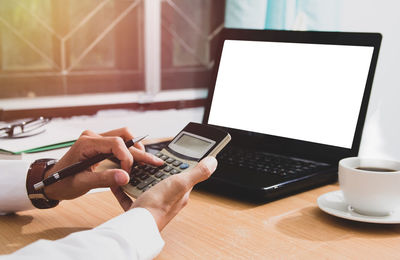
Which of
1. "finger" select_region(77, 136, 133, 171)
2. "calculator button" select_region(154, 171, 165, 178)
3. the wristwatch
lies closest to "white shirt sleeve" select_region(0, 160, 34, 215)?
the wristwatch

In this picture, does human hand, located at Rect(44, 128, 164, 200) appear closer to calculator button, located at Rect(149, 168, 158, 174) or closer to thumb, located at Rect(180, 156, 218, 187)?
calculator button, located at Rect(149, 168, 158, 174)

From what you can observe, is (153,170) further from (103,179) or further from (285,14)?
(285,14)

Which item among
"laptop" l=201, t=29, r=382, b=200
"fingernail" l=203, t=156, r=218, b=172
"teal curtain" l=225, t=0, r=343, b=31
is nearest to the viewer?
"fingernail" l=203, t=156, r=218, b=172

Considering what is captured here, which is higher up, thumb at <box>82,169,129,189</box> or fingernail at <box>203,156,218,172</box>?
fingernail at <box>203,156,218,172</box>

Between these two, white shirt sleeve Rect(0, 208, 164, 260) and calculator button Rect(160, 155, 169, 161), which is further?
calculator button Rect(160, 155, 169, 161)

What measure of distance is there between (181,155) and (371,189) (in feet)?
0.94

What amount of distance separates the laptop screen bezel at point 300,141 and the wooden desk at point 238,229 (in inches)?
5.7

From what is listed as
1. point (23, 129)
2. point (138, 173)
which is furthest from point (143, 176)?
point (23, 129)

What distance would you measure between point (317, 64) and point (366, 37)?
11 centimetres

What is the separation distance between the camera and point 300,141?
96 centimetres

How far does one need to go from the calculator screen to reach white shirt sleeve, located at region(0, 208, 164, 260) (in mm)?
157

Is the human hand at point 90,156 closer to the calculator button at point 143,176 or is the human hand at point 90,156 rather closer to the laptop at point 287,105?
the calculator button at point 143,176

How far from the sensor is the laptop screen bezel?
0.88m

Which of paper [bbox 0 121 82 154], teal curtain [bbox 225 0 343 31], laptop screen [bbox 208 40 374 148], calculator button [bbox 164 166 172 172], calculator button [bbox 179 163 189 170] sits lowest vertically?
paper [bbox 0 121 82 154]
